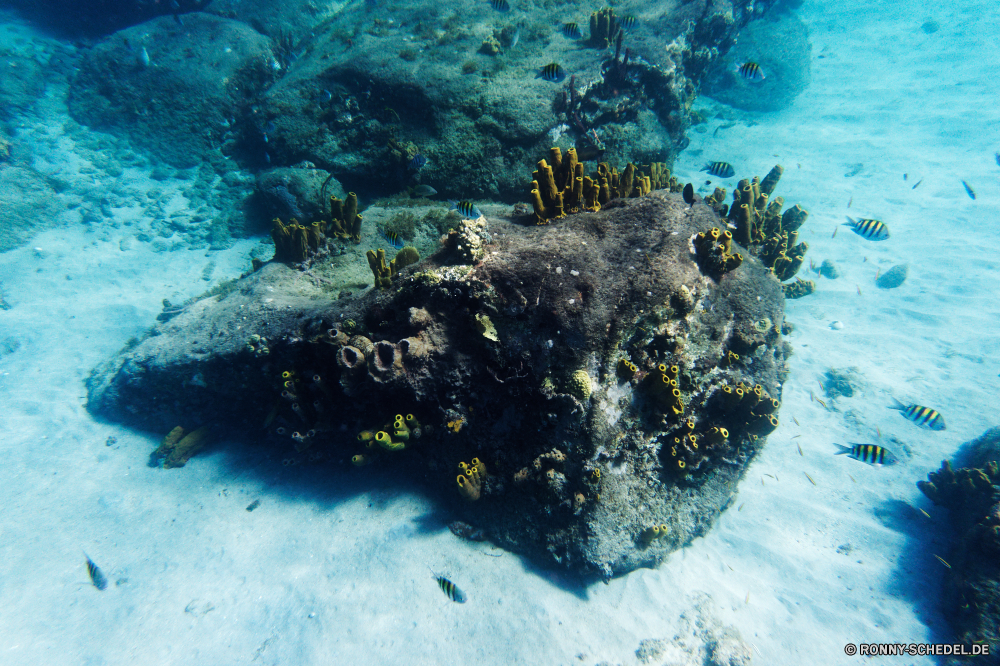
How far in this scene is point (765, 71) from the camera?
49.9 feet

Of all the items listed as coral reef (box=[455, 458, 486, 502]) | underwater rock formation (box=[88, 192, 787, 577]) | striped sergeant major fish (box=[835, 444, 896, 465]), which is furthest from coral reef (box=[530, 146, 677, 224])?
striped sergeant major fish (box=[835, 444, 896, 465])

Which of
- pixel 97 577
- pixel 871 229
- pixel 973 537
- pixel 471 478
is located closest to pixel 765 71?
pixel 871 229

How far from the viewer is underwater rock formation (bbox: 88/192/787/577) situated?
3.59m

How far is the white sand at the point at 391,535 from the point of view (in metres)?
3.93

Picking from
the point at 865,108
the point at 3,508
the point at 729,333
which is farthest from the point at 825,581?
the point at 865,108

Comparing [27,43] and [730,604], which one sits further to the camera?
[27,43]

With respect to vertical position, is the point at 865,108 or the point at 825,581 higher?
the point at 865,108

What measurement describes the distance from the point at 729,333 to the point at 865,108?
61.5 ft

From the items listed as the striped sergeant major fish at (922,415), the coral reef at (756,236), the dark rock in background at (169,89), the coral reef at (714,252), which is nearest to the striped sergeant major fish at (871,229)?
the coral reef at (756,236)

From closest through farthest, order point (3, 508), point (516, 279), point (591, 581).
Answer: point (516, 279) → point (591, 581) → point (3, 508)

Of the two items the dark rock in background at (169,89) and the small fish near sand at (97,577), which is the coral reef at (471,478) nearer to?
the small fish near sand at (97,577)

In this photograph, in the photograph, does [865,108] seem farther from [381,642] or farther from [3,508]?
[3,508]

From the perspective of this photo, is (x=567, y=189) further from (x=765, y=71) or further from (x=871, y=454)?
(x=765, y=71)

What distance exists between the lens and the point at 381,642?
3.79 m
